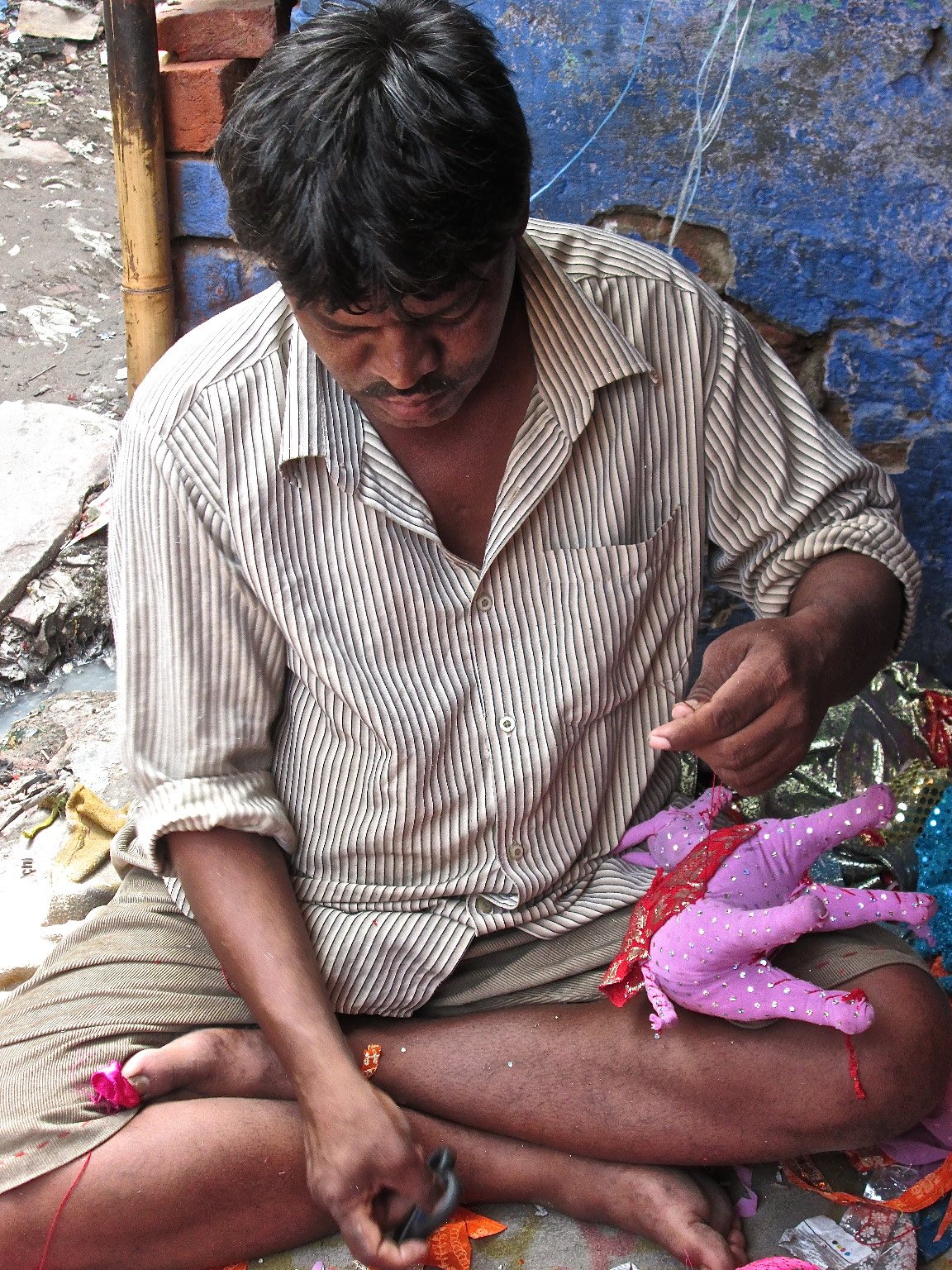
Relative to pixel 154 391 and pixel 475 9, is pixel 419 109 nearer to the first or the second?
pixel 154 391

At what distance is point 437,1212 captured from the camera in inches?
64.6

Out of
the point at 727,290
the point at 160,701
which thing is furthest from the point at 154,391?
the point at 727,290

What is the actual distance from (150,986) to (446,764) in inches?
21.4

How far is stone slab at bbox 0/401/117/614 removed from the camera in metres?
3.31

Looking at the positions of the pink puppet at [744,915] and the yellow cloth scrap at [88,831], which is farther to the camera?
the yellow cloth scrap at [88,831]

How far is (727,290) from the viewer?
2.53 meters

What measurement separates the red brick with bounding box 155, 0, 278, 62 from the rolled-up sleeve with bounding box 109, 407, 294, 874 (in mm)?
1350

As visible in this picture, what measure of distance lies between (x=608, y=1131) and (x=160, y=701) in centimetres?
87

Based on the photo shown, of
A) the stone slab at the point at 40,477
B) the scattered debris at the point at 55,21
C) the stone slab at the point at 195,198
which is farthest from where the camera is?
the scattered debris at the point at 55,21

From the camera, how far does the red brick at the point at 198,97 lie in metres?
2.71

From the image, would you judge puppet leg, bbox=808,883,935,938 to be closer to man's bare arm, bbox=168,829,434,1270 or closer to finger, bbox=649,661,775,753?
finger, bbox=649,661,775,753

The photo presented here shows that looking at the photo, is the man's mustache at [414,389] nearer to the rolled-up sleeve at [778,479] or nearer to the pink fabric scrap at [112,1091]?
the rolled-up sleeve at [778,479]

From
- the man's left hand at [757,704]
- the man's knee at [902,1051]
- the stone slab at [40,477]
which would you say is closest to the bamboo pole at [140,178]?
the stone slab at [40,477]

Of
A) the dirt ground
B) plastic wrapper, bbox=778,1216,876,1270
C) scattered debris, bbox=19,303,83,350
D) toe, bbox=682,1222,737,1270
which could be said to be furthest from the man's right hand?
scattered debris, bbox=19,303,83,350
